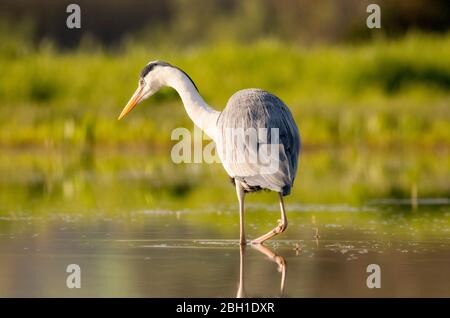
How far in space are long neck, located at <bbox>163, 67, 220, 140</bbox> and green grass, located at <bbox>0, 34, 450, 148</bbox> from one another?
9.94m

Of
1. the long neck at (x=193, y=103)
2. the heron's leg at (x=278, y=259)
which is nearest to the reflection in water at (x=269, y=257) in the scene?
the heron's leg at (x=278, y=259)

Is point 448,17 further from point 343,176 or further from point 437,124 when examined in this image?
point 343,176

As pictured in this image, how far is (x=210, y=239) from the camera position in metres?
9.49

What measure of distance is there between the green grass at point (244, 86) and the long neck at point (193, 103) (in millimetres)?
9944

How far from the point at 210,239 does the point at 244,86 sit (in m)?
12.9

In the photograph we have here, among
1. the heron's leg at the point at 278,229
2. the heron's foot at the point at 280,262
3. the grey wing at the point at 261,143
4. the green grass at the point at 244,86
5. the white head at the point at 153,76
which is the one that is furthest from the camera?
the green grass at the point at 244,86

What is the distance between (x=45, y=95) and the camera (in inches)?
890

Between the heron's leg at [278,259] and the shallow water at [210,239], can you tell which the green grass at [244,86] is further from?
the heron's leg at [278,259]

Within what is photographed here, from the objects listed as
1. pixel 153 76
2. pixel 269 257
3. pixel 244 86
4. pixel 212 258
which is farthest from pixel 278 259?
pixel 244 86

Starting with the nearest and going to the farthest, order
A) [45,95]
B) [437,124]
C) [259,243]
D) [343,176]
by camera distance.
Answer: [259,243], [343,176], [437,124], [45,95]

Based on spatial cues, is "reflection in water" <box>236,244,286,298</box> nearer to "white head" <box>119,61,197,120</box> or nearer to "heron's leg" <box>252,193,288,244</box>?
"heron's leg" <box>252,193,288,244</box>

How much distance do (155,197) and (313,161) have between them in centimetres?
491

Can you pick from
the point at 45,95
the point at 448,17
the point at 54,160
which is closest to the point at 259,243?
the point at 54,160

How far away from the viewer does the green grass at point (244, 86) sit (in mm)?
20000
